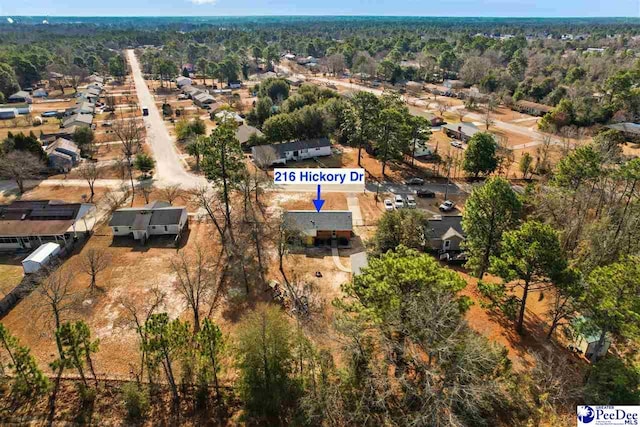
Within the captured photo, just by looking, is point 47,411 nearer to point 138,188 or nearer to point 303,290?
point 303,290

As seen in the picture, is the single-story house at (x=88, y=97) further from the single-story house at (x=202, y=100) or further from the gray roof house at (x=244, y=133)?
the gray roof house at (x=244, y=133)

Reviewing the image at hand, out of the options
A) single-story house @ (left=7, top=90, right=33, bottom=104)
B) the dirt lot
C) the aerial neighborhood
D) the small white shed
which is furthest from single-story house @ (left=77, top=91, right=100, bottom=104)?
the small white shed

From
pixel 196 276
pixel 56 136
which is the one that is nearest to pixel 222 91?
pixel 56 136

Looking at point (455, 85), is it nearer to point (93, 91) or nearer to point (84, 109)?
point (84, 109)

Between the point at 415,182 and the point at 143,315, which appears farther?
the point at 415,182

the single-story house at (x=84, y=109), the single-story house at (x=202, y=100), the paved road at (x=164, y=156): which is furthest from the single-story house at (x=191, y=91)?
the single-story house at (x=84, y=109)

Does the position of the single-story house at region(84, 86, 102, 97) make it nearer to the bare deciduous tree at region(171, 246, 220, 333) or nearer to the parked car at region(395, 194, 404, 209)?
the bare deciduous tree at region(171, 246, 220, 333)
